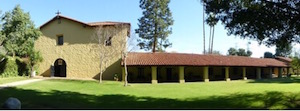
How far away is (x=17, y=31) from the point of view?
111 ft

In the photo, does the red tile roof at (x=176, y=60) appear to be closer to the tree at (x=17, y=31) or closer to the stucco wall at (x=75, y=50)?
the stucco wall at (x=75, y=50)

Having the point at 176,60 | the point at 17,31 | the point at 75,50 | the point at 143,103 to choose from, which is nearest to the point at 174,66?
the point at 176,60

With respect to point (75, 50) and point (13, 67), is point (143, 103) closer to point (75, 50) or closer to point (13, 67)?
point (75, 50)

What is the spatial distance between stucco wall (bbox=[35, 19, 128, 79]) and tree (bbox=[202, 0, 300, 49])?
792 inches

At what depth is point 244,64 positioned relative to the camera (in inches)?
1715

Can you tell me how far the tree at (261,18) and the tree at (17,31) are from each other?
2418 centimetres

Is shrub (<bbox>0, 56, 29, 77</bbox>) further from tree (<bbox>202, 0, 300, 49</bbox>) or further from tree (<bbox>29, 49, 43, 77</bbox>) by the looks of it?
tree (<bbox>202, 0, 300, 49</bbox>)

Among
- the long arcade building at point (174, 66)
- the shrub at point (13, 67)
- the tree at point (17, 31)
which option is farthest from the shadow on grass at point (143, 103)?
the shrub at point (13, 67)

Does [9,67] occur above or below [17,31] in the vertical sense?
below

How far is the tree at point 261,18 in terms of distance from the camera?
51.5 feet

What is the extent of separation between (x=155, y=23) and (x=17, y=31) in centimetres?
2475

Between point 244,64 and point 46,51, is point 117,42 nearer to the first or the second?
point 46,51

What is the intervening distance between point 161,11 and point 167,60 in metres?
17.8

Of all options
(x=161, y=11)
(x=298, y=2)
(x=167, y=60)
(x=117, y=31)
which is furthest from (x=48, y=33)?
(x=298, y=2)
